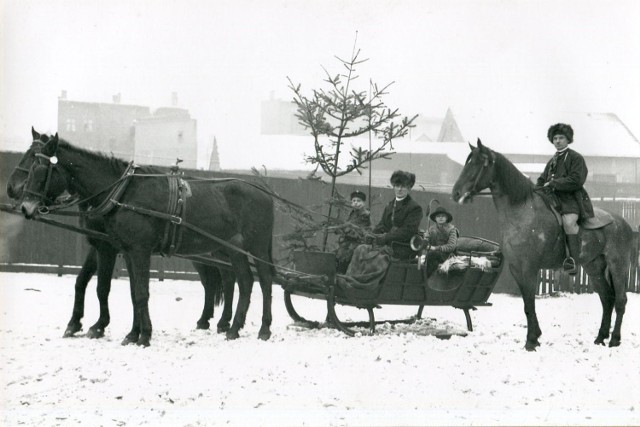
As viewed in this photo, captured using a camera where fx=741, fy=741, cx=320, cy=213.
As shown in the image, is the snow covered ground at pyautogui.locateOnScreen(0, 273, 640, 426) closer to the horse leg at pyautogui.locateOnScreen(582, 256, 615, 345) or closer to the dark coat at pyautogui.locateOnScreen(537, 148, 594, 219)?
the horse leg at pyautogui.locateOnScreen(582, 256, 615, 345)

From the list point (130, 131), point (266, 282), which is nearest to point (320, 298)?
point (266, 282)

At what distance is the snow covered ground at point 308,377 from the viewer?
226 inches

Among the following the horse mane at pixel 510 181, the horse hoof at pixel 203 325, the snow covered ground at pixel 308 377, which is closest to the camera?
the snow covered ground at pixel 308 377

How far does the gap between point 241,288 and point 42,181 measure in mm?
2751

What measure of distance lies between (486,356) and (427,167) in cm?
2604

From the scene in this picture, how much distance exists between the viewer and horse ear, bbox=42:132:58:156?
7938 millimetres

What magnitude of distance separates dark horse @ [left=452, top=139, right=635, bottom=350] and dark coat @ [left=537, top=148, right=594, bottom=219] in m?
0.22

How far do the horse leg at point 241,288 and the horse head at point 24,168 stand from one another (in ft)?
8.85

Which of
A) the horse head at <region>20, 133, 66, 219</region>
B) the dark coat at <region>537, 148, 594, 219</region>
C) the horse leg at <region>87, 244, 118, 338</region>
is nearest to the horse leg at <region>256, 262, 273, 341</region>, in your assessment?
the horse leg at <region>87, 244, 118, 338</region>

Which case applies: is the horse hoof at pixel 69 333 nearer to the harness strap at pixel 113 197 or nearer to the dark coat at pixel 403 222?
the harness strap at pixel 113 197

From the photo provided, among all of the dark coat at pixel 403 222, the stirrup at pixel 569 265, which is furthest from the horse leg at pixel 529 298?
the dark coat at pixel 403 222

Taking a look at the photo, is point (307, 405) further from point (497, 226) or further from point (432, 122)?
point (432, 122)

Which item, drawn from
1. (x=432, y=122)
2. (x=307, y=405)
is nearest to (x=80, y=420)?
(x=307, y=405)

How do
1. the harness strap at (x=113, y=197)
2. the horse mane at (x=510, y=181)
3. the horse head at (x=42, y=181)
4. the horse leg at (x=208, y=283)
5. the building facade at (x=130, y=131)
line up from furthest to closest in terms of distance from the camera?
the building facade at (x=130, y=131)
the horse leg at (x=208, y=283)
the horse mane at (x=510, y=181)
the harness strap at (x=113, y=197)
the horse head at (x=42, y=181)
